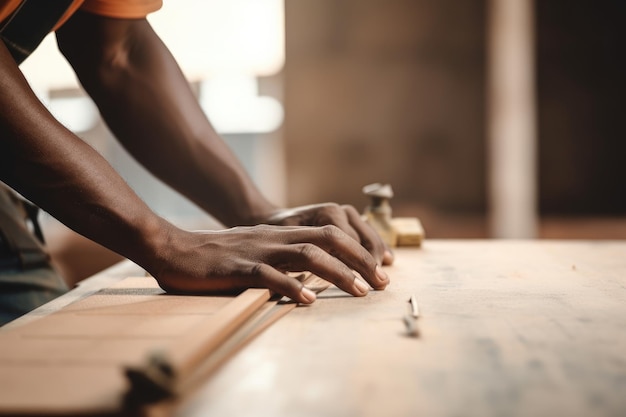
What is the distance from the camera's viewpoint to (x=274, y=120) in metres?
3.03

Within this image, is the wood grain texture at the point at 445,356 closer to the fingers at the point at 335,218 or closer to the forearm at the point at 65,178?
the fingers at the point at 335,218

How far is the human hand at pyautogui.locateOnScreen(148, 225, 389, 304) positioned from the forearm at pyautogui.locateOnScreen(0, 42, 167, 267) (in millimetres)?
38

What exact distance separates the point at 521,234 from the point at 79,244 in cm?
216

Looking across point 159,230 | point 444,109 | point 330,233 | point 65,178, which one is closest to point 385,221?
point 330,233

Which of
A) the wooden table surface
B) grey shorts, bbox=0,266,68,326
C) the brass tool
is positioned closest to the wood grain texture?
the wooden table surface

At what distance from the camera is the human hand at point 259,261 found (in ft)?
2.73

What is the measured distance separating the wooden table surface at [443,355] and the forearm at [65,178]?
0.15 m

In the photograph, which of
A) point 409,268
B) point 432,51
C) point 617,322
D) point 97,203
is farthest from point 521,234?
point 97,203

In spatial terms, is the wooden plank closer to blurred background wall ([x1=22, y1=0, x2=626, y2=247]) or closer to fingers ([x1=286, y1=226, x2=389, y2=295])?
fingers ([x1=286, y1=226, x2=389, y2=295])

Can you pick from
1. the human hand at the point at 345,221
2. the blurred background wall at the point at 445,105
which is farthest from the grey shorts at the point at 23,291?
the blurred background wall at the point at 445,105

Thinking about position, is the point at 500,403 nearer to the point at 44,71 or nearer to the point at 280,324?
the point at 280,324

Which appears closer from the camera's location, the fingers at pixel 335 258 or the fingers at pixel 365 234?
the fingers at pixel 335 258

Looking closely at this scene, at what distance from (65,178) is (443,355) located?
55cm

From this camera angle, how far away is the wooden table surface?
1.60 ft
